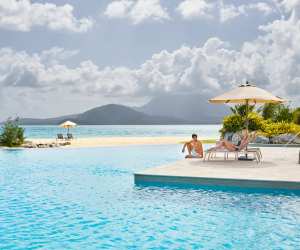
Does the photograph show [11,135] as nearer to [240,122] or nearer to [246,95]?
[240,122]

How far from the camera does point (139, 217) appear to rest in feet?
22.9

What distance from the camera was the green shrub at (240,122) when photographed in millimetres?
24609

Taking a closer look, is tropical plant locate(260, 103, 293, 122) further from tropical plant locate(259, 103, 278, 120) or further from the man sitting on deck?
the man sitting on deck

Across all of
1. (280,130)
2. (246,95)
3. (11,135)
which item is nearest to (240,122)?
(280,130)

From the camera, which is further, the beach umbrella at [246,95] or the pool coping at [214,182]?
the beach umbrella at [246,95]

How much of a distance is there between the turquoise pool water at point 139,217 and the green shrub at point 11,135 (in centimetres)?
1576

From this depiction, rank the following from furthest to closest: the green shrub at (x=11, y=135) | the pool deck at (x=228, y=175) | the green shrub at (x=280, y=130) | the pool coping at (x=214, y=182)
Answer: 1. the green shrub at (x=11, y=135)
2. the green shrub at (x=280, y=130)
3. the pool deck at (x=228, y=175)
4. the pool coping at (x=214, y=182)

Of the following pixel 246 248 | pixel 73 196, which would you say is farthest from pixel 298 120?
pixel 246 248

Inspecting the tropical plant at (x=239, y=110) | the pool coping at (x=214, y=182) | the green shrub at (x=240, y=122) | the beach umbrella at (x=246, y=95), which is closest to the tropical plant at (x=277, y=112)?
the tropical plant at (x=239, y=110)

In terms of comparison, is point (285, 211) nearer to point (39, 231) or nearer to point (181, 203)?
point (181, 203)

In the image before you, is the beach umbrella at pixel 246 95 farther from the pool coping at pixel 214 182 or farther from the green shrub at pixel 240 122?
the green shrub at pixel 240 122

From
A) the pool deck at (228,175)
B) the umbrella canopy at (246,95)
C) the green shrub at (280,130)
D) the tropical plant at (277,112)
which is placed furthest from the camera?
the tropical plant at (277,112)

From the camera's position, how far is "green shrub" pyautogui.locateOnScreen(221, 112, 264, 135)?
24609 millimetres

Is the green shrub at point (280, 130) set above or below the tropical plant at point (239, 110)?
below
